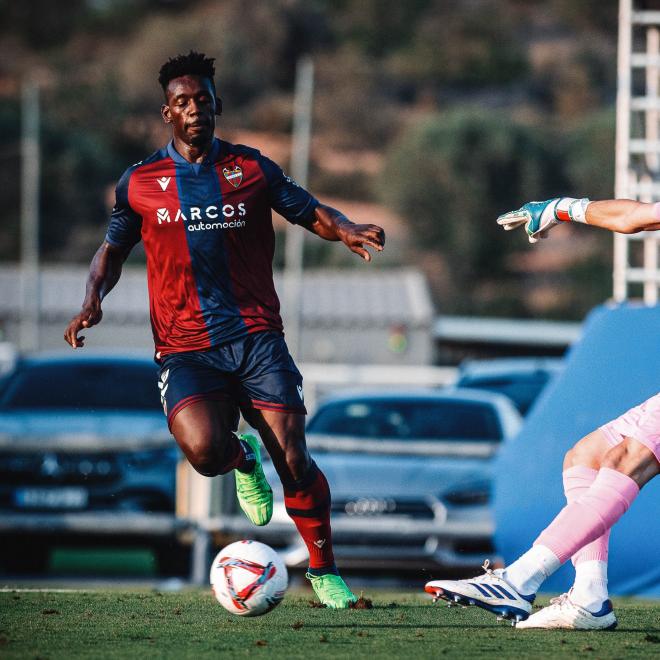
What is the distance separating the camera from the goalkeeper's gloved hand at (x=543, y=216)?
634 cm

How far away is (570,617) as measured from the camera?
20.6 feet

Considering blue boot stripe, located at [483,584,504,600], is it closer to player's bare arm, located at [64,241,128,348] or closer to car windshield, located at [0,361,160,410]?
player's bare arm, located at [64,241,128,348]

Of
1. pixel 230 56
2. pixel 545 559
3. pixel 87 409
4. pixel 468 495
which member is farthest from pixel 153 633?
pixel 230 56

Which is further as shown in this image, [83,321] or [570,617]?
[83,321]

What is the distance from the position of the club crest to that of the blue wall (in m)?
3.39

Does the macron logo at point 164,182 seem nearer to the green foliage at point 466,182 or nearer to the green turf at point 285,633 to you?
the green turf at point 285,633

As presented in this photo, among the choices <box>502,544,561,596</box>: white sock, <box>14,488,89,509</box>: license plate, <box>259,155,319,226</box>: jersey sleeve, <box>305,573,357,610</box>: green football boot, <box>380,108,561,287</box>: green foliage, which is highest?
<box>380,108,561,287</box>: green foliage

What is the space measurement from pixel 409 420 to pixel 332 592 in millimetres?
5398

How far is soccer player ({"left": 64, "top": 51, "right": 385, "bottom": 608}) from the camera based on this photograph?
7.07 metres

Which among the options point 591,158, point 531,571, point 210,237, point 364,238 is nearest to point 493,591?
point 531,571

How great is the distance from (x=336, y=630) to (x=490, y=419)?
6.53 m

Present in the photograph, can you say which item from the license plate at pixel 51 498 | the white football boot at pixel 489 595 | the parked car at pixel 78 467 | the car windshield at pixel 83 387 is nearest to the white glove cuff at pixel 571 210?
the white football boot at pixel 489 595

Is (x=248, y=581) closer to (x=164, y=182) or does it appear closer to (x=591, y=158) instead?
(x=164, y=182)

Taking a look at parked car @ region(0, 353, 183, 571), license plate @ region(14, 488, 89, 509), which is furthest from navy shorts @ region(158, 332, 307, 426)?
license plate @ region(14, 488, 89, 509)
